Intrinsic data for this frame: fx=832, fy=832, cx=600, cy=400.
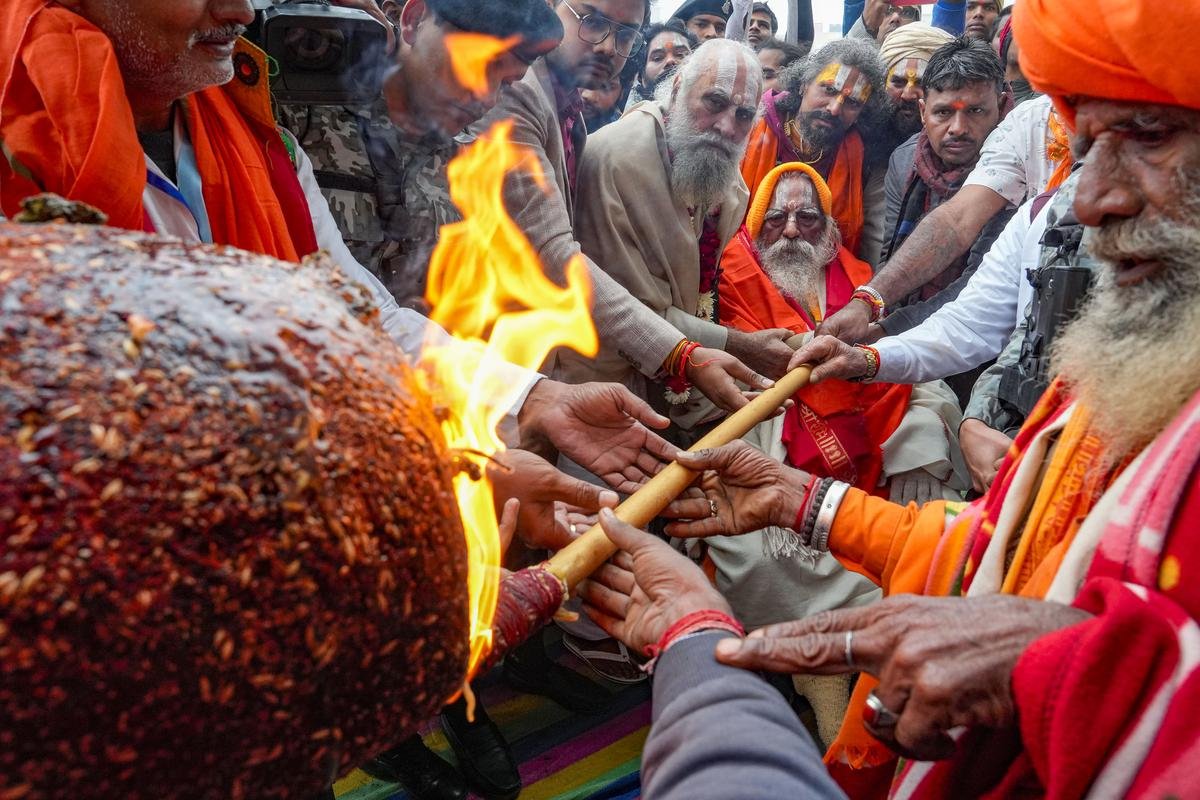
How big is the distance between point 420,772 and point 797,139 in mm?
5228

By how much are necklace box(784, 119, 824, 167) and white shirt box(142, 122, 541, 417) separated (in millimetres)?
4154

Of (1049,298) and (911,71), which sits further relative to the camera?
(911,71)

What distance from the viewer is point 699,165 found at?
489 cm

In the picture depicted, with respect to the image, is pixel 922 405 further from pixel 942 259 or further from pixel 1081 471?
pixel 1081 471

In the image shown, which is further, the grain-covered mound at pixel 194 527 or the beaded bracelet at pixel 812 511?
the beaded bracelet at pixel 812 511

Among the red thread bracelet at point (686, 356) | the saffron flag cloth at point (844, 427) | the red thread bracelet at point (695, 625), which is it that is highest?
the red thread bracelet at point (695, 625)

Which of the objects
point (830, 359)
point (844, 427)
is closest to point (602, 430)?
point (830, 359)

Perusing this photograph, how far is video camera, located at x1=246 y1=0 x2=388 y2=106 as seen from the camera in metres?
2.71

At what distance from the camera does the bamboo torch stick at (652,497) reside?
202 centimetres

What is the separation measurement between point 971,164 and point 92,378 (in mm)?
6013

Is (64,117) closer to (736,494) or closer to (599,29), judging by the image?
(736,494)

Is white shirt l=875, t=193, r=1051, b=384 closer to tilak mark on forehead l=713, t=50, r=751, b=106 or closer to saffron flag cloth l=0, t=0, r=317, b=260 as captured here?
tilak mark on forehead l=713, t=50, r=751, b=106

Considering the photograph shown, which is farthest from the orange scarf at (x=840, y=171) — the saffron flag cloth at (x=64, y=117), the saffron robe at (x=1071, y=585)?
the saffron flag cloth at (x=64, y=117)

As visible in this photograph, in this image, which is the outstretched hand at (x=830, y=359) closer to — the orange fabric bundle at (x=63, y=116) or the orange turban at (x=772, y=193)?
the orange turban at (x=772, y=193)
